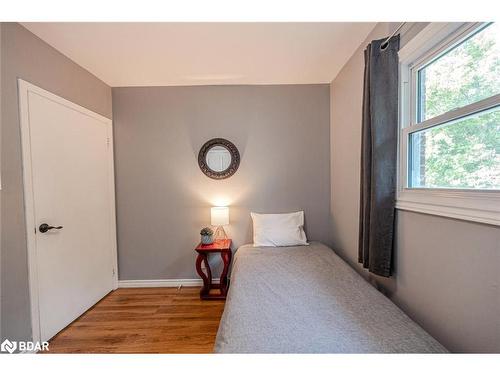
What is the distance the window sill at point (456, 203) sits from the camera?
814 millimetres

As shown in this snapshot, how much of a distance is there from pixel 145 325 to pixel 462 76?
9.17 feet

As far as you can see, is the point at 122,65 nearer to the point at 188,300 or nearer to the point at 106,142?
the point at 106,142

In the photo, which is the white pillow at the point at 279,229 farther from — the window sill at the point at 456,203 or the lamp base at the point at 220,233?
the window sill at the point at 456,203

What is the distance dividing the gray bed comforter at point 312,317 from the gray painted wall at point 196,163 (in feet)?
3.41

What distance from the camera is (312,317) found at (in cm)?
109

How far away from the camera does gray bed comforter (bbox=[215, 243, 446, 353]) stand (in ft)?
2.93

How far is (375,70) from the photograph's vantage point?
1410mm

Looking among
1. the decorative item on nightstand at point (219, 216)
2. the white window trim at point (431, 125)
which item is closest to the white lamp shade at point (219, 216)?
the decorative item on nightstand at point (219, 216)

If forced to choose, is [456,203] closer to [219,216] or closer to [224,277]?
[219,216]

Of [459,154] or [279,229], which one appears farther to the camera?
[279,229]

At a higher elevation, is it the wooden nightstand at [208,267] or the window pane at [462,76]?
the window pane at [462,76]

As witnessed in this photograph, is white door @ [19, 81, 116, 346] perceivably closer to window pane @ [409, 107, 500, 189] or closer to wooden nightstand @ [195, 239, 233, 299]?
wooden nightstand @ [195, 239, 233, 299]

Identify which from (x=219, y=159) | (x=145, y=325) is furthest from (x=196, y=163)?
(x=145, y=325)
